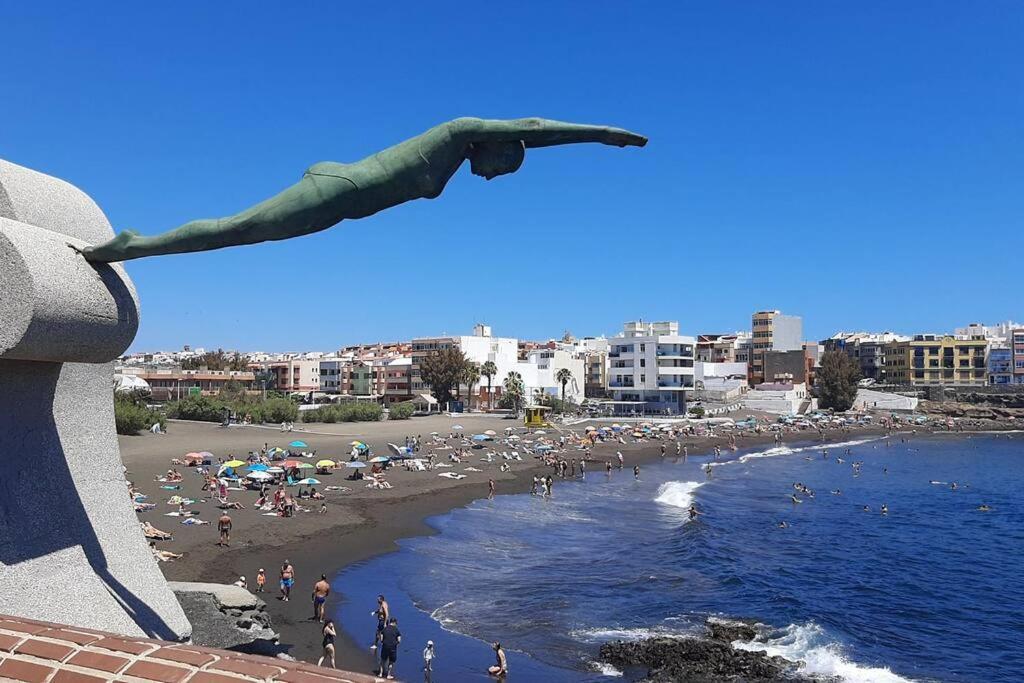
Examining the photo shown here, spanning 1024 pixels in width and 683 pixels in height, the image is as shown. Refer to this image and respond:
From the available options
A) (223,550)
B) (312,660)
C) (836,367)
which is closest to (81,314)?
(312,660)

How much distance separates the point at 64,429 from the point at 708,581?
67.5 ft

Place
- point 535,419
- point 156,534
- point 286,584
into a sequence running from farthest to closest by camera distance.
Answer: point 535,419 < point 156,534 < point 286,584

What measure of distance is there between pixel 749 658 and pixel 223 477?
27176mm

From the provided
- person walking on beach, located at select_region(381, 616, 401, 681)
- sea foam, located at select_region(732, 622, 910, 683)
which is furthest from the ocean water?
person walking on beach, located at select_region(381, 616, 401, 681)

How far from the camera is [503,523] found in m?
32.9

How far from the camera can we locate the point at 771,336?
4941 inches

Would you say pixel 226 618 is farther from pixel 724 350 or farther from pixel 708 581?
pixel 724 350

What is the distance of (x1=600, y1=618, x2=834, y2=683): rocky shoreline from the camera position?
15773mm

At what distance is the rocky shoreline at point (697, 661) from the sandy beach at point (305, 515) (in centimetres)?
565

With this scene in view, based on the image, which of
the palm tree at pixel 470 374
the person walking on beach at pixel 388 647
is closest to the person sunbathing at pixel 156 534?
the person walking on beach at pixel 388 647

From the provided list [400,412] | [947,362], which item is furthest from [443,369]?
[947,362]

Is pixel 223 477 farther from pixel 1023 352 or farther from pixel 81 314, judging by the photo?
pixel 1023 352

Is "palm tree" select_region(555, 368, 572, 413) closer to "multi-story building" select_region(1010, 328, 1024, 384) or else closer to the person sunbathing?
"multi-story building" select_region(1010, 328, 1024, 384)

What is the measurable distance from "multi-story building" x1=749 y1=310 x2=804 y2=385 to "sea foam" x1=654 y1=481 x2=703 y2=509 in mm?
81207
